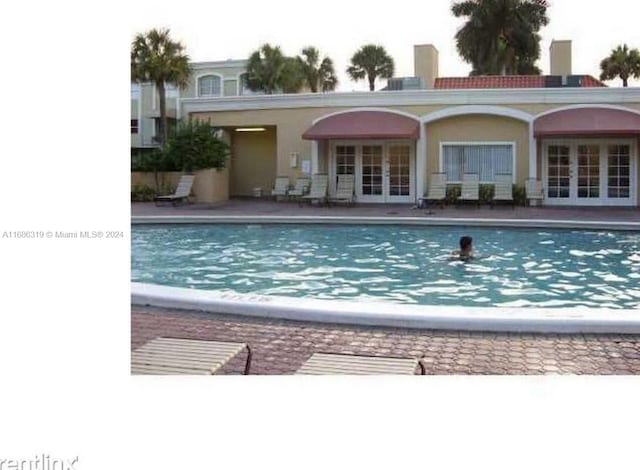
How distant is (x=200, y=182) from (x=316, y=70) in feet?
59.0

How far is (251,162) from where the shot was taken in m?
19.9

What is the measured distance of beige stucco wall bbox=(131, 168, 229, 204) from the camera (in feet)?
58.9

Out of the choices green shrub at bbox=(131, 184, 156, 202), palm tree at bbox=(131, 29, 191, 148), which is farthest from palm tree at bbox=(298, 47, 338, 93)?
green shrub at bbox=(131, 184, 156, 202)

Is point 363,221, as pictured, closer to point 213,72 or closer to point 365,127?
point 365,127

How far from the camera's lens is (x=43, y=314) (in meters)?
5.02

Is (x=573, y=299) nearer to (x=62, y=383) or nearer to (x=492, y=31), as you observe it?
(x=62, y=383)

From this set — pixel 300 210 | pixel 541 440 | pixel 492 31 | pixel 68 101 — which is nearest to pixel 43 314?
pixel 68 101

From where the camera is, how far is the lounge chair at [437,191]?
16.3m

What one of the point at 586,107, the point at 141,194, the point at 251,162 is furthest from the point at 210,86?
the point at 586,107

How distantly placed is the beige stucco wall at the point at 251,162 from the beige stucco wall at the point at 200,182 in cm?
115

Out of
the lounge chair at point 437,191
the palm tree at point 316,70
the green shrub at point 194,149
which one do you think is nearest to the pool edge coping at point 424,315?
the lounge chair at point 437,191

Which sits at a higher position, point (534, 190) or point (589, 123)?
point (589, 123)

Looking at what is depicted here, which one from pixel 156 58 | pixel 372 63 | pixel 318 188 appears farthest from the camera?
pixel 372 63

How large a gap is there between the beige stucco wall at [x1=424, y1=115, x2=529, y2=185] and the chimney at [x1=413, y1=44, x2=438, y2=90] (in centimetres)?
376
